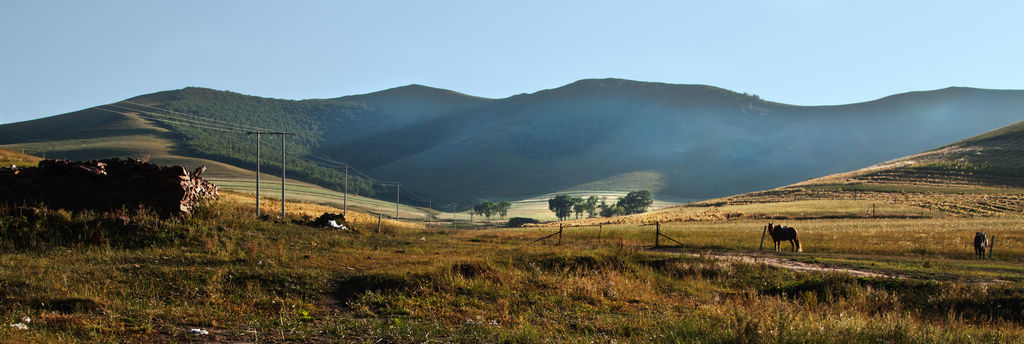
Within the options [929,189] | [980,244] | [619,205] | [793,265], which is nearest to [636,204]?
[619,205]

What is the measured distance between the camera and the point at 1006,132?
173500mm

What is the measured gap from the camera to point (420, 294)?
13.4 meters

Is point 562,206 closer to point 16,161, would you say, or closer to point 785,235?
point 16,161

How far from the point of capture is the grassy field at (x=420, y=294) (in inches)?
371

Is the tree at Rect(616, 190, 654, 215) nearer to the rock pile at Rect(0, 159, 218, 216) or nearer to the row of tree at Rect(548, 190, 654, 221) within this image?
the row of tree at Rect(548, 190, 654, 221)

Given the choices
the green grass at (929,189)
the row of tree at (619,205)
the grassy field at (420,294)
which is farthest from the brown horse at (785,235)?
the row of tree at (619,205)

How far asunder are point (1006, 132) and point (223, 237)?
225 metres

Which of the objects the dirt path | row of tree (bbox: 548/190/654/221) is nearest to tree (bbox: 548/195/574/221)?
row of tree (bbox: 548/190/654/221)

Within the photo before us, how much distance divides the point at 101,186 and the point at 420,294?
54.3 feet

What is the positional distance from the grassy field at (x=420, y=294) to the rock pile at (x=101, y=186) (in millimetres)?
1554

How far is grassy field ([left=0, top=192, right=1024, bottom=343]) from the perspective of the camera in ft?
30.9

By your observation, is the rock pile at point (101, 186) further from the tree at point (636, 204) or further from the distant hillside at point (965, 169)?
the tree at point (636, 204)

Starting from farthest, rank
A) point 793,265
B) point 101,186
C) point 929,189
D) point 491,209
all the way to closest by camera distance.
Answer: point 491,209, point 929,189, point 793,265, point 101,186

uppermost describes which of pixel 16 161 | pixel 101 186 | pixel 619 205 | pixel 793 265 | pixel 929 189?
pixel 16 161
